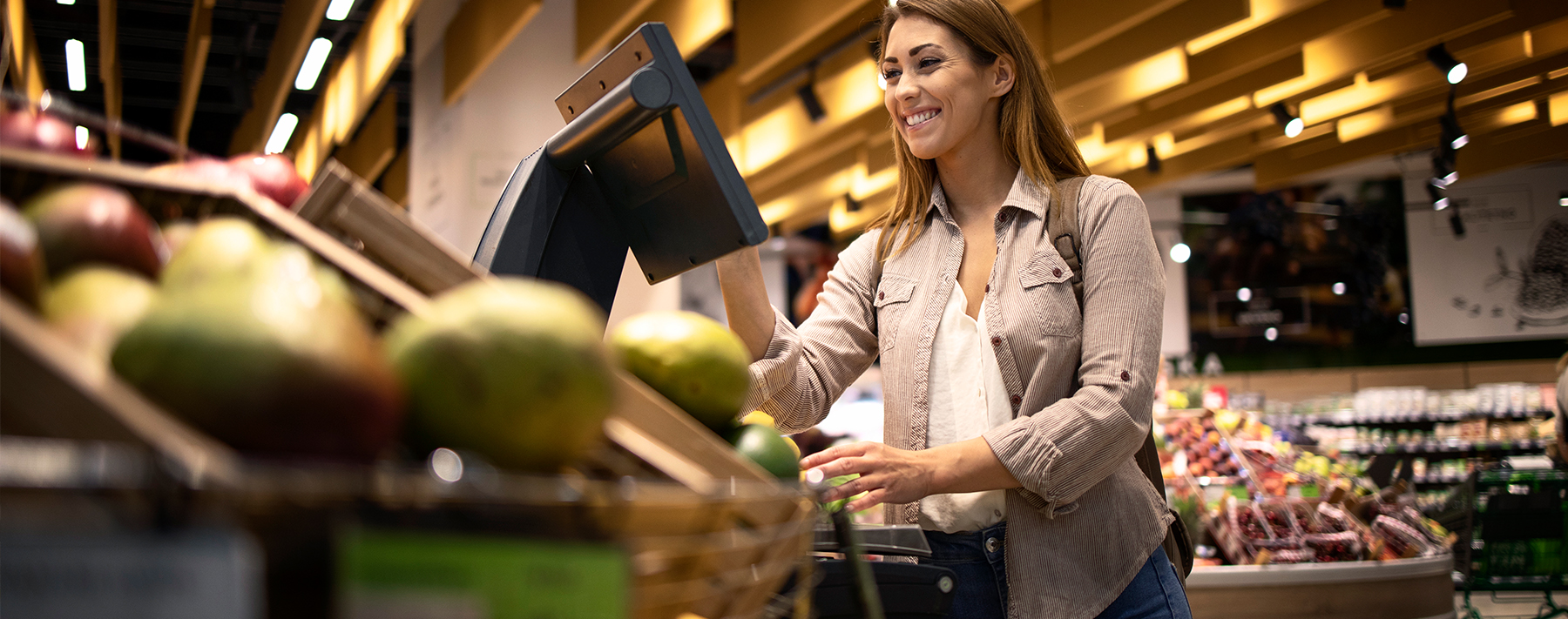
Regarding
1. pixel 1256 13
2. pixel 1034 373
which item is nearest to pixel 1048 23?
pixel 1256 13

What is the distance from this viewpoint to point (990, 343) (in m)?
1.55

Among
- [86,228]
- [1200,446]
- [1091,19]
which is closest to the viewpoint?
[86,228]

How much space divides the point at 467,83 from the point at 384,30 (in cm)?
76

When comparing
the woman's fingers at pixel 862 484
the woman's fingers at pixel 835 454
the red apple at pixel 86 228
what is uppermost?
the red apple at pixel 86 228

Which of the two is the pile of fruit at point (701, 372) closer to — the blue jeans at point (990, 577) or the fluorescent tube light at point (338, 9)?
the blue jeans at point (990, 577)

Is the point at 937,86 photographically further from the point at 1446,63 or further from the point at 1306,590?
the point at 1446,63

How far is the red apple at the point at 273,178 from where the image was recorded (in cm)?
92

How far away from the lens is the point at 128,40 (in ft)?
27.2

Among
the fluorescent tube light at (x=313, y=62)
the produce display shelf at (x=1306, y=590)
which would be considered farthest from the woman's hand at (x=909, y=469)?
the fluorescent tube light at (x=313, y=62)

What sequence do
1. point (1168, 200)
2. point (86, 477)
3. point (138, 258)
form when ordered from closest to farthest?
point (86, 477) → point (138, 258) → point (1168, 200)

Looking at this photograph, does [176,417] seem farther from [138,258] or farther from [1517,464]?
[1517,464]

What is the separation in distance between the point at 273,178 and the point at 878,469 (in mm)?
673

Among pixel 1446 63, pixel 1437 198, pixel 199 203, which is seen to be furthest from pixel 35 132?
pixel 1437 198

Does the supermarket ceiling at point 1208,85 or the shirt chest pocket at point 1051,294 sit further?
the supermarket ceiling at point 1208,85
